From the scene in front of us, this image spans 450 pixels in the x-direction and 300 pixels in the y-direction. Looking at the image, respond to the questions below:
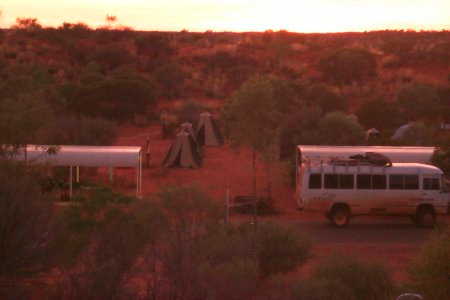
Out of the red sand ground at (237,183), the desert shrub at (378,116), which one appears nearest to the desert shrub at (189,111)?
the red sand ground at (237,183)

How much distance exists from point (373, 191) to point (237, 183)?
7309 millimetres

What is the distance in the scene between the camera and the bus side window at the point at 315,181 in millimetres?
18438

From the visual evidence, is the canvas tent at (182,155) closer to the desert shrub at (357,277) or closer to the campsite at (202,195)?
the campsite at (202,195)

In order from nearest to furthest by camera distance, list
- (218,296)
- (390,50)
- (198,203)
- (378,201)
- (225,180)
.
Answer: (218,296) < (198,203) < (378,201) < (225,180) < (390,50)

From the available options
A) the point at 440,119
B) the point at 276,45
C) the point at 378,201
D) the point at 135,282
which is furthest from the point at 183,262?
the point at 276,45

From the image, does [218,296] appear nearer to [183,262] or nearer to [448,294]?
[183,262]

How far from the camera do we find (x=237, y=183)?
2486 centimetres

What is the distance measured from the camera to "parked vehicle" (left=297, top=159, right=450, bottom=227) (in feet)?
60.3

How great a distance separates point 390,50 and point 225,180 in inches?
1717

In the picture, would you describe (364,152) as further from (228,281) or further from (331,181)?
(228,281)

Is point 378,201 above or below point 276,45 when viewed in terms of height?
below

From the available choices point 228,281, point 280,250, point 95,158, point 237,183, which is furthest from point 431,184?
point 228,281

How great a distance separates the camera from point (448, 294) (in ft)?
29.5

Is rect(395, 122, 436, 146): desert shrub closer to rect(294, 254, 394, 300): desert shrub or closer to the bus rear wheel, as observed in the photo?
the bus rear wheel
